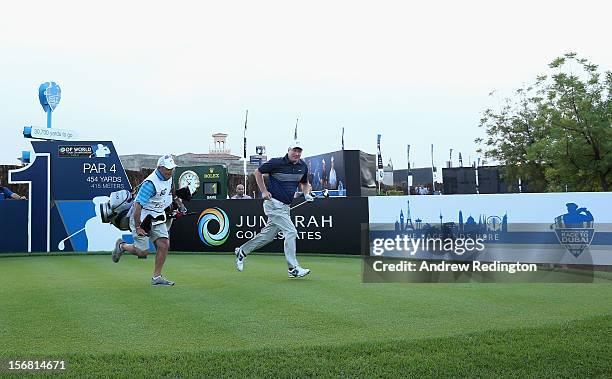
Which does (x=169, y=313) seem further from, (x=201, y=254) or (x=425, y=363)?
(x=201, y=254)

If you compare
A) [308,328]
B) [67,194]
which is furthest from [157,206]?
[67,194]

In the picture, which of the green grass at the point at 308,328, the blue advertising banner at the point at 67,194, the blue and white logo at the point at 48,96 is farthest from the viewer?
the blue and white logo at the point at 48,96

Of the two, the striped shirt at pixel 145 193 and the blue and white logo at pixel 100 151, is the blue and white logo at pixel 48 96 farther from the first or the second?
the striped shirt at pixel 145 193

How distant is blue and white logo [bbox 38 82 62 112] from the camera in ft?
74.9

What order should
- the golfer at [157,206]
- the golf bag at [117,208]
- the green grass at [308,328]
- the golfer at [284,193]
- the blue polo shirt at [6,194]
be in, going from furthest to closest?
the blue polo shirt at [6,194] < the golf bag at [117,208] < the golfer at [284,193] < the golfer at [157,206] < the green grass at [308,328]

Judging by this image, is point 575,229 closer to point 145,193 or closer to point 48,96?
point 145,193

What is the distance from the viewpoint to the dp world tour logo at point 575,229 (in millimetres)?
11820

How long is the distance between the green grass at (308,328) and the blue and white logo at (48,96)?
14028 millimetres

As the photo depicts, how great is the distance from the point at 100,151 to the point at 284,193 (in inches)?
387

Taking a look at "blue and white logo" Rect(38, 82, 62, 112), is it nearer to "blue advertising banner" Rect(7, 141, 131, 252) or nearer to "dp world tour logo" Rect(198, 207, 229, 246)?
"blue advertising banner" Rect(7, 141, 131, 252)

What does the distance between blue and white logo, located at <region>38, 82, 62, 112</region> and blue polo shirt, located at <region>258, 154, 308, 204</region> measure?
14.8 meters

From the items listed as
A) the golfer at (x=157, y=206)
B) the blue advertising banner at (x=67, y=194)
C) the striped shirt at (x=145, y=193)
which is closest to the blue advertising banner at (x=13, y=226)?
the blue advertising banner at (x=67, y=194)

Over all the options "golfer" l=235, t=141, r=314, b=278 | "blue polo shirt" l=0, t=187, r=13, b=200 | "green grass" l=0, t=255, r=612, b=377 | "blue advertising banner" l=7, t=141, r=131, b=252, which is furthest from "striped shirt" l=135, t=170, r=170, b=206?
"blue polo shirt" l=0, t=187, r=13, b=200

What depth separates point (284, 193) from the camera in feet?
34.2
